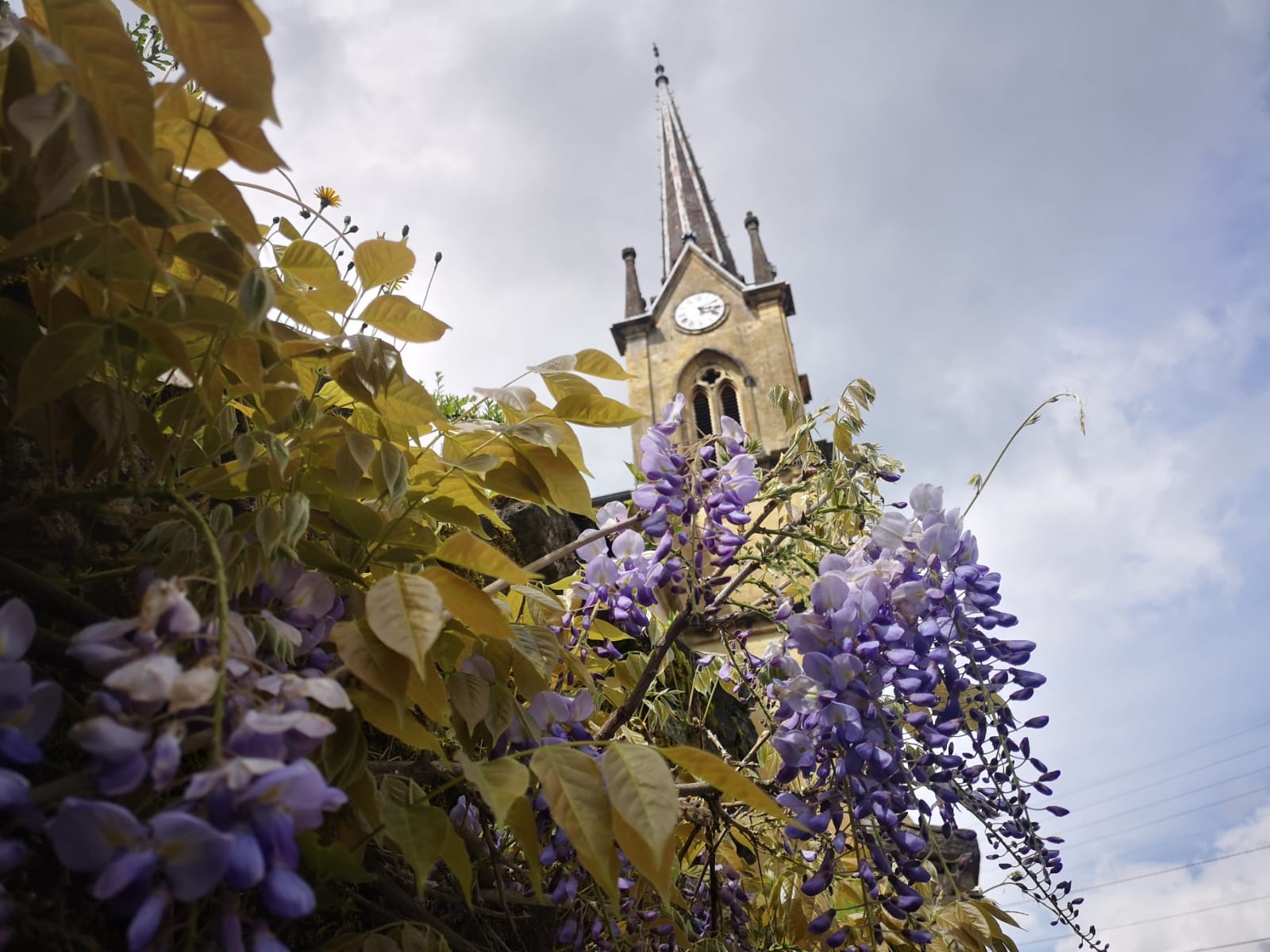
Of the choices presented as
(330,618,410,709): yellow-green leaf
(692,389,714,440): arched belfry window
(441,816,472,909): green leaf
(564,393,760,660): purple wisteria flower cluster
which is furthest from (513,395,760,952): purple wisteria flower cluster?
(692,389,714,440): arched belfry window

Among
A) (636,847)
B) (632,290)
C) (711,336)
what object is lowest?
(636,847)

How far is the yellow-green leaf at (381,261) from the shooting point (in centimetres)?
103

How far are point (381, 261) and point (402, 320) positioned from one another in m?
0.08

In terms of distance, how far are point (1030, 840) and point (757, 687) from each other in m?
0.53

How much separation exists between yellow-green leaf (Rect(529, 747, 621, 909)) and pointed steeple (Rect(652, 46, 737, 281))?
79.3ft

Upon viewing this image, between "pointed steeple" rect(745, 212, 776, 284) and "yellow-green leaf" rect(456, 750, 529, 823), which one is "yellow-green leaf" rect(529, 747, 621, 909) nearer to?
"yellow-green leaf" rect(456, 750, 529, 823)

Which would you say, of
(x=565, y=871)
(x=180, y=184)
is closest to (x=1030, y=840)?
(x=565, y=871)

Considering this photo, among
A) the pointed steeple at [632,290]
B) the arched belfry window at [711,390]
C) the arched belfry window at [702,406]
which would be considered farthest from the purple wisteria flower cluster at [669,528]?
the pointed steeple at [632,290]

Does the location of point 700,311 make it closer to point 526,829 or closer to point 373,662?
point 526,829

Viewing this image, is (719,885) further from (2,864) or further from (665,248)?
(665,248)

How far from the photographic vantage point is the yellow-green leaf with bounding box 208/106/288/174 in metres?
0.76

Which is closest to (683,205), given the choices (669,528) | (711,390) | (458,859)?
Result: (711,390)

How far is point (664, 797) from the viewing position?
2.39ft

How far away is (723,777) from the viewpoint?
81 cm
